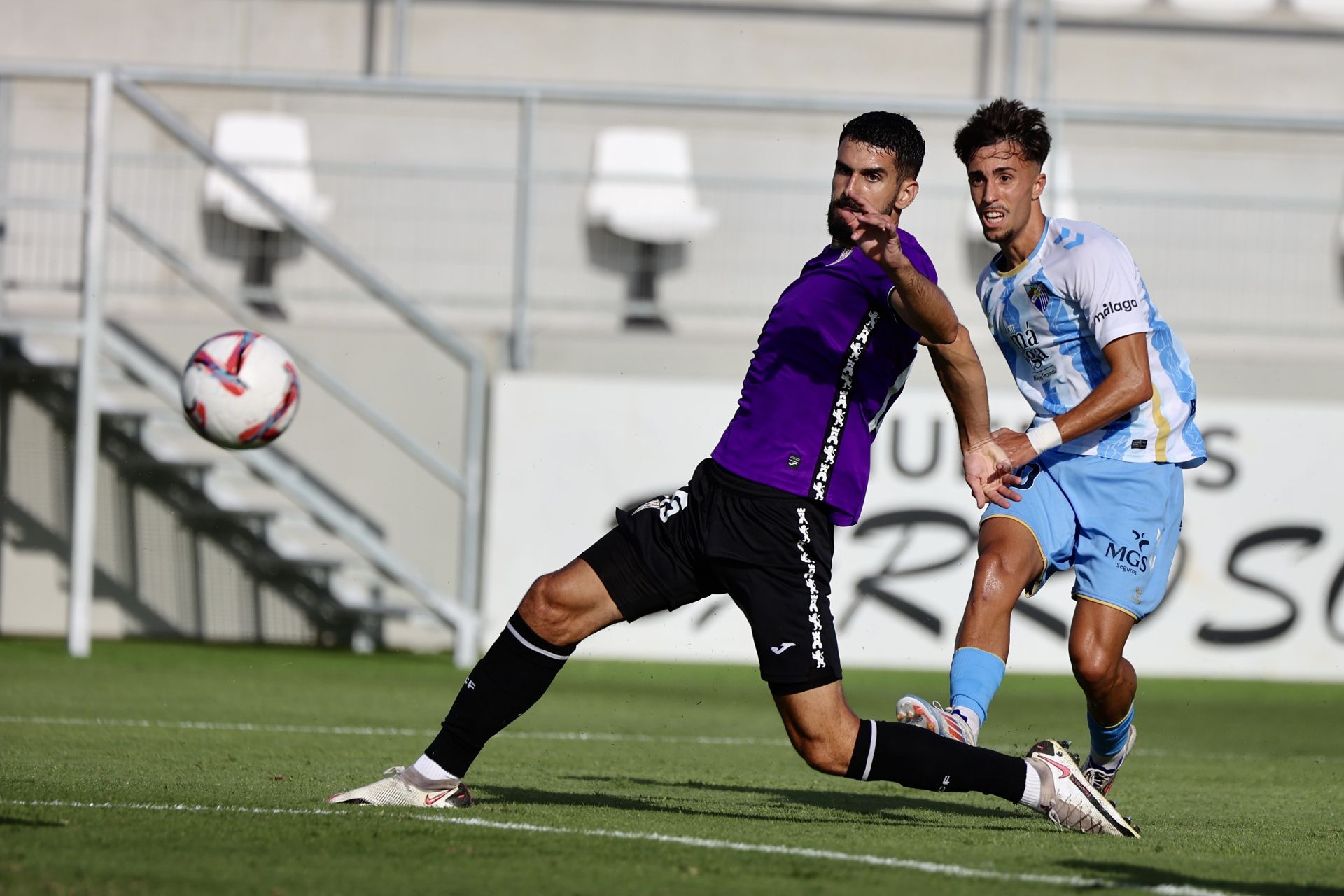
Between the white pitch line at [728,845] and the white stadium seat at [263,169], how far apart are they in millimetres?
7627

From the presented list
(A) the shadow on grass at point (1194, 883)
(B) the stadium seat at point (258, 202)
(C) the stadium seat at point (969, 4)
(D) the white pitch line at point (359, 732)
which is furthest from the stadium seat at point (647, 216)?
(A) the shadow on grass at point (1194, 883)

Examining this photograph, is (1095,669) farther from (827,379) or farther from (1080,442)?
(827,379)

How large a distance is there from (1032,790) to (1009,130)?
6.77 ft

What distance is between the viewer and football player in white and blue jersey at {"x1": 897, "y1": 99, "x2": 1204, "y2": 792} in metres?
5.27

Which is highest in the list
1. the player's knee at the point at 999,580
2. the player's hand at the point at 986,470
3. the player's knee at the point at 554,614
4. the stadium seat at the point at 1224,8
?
the stadium seat at the point at 1224,8

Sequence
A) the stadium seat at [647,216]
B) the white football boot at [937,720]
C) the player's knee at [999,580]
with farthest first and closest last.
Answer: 1. the stadium seat at [647,216]
2. the player's knee at [999,580]
3. the white football boot at [937,720]

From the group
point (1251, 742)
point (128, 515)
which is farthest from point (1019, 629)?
point (128, 515)

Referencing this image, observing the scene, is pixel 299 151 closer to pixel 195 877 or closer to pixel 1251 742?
pixel 1251 742

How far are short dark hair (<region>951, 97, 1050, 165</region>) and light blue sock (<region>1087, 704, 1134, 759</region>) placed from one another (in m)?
1.89

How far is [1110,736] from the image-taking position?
565cm

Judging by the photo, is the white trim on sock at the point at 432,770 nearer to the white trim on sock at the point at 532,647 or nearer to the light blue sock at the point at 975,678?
the white trim on sock at the point at 532,647

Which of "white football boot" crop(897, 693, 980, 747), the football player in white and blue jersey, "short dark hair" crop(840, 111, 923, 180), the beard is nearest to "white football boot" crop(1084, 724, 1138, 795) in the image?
the football player in white and blue jersey

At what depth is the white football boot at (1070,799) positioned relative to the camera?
4859 millimetres

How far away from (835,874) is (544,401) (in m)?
7.88
